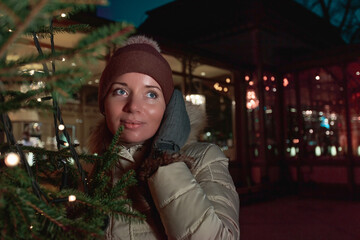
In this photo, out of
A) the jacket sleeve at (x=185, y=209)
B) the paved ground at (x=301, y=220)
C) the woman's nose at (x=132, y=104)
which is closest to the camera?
the jacket sleeve at (x=185, y=209)

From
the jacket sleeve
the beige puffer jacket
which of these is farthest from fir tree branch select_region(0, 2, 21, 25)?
the jacket sleeve

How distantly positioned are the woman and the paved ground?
4286 millimetres

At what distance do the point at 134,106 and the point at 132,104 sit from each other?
15 millimetres

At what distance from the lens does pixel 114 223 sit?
140 cm

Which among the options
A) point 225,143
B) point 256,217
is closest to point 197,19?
point 225,143

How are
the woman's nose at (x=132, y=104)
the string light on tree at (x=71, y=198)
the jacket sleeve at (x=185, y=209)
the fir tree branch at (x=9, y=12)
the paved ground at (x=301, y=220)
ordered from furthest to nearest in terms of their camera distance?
the paved ground at (x=301, y=220), the woman's nose at (x=132, y=104), the jacket sleeve at (x=185, y=209), the string light on tree at (x=71, y=198), the fir tree branch at (x=9, y=12)

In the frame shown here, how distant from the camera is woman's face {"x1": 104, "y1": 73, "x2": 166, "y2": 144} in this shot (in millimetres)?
1504

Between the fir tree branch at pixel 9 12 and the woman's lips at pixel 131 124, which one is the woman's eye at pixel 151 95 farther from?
the fir tree branch at pixel 9 12

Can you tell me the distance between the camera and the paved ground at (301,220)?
5.41 meters

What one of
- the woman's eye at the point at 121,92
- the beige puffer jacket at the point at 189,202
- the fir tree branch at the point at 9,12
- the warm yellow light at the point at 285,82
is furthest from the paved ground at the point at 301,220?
the fir tree branch at the point at 9,12

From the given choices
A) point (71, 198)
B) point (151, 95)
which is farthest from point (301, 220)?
point (71, 198)

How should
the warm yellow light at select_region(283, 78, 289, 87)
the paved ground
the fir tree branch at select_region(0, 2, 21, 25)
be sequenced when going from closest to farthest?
the fir tree branch at select_region(0, 2, 21, 25)
the paved ground
the warm yellow light at select_region(283, 78, 289, 87)

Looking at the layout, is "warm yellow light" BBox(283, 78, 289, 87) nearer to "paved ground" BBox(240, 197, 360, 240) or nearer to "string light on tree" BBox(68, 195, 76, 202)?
"paved ground" BBox(240, 197, 360, 240)

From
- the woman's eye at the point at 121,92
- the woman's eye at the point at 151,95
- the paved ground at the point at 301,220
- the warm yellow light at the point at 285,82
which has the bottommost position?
the paved ground at the point at 301,220
